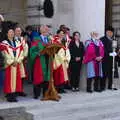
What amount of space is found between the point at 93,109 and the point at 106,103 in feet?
2.16

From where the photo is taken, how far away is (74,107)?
11594 mm

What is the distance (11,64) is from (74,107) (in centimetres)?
163

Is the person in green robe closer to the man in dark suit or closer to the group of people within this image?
the group of people

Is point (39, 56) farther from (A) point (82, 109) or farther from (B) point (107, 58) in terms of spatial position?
(B) point (107, 58)

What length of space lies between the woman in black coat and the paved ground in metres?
0.62

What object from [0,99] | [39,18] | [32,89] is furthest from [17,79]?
[39,18]

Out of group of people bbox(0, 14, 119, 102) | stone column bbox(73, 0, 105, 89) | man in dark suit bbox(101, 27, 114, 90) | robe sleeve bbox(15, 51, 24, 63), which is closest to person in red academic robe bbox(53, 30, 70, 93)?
group of people bbox(0, 14, 119, 102)

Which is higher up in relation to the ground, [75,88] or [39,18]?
[39,18]

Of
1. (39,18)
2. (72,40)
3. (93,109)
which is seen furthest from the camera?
(39,18)

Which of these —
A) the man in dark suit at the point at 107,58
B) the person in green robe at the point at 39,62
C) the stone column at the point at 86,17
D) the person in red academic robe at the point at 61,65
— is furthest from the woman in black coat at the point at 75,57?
the person in green robe at the point at 39,62

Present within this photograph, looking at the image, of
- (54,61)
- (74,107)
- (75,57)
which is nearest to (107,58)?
(75,57)

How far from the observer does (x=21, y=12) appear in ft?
57.2

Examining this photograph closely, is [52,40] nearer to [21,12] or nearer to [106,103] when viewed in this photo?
[106,103]

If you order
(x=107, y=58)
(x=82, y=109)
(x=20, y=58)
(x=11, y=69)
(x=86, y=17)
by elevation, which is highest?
(x=86, y=17)
